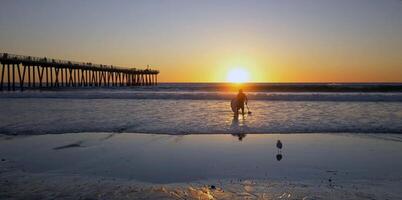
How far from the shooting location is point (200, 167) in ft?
25.5

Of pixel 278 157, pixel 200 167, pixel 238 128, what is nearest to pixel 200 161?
pixel 200 167

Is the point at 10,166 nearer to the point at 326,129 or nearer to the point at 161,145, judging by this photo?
the point at 161,145

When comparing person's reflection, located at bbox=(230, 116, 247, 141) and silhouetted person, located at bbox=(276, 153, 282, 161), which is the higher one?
silhouetted person, located at bbox=(276, 153, 282, 161)

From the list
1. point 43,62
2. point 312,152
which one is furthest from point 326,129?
point 43,62

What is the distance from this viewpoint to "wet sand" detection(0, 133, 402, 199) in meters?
5.98

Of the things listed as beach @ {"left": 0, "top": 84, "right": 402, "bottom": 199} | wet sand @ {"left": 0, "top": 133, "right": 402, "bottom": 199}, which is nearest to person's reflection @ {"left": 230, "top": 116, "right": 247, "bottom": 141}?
beach @ {"left": 0, "top": 84, "right": 402, "bottom": 199}

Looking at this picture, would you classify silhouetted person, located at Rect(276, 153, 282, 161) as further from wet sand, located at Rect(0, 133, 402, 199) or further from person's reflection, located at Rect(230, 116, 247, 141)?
person's reflection, located at Rect(230, 116, 247, 141)

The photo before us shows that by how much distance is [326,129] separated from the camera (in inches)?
541

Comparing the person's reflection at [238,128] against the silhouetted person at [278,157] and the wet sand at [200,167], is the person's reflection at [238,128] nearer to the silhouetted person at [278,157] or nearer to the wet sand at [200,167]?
the wet sand at [200,167]

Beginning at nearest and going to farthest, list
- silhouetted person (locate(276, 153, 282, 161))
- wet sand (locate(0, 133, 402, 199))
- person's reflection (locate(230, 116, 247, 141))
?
1. wet sand (locate(0, 133, 402, 199))
2. silhouetted person (locate(276, 153, 282, 161))
3. person's reflection (locate(230, 116, 247, 141))

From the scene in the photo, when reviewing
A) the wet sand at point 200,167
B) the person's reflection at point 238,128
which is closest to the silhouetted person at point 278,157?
the wet sand at point 200,167

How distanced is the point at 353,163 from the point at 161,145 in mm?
4786

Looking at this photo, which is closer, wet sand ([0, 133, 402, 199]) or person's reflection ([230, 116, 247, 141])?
wet sand ([0, 133, 402, 199])

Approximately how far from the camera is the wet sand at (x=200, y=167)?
5980 mm
